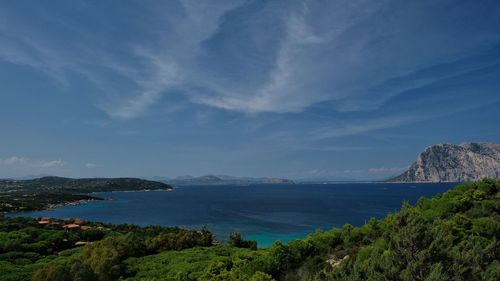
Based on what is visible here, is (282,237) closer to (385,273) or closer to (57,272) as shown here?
(57,272)

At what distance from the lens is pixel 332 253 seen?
29719 mm

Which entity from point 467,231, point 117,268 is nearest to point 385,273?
point 467,231

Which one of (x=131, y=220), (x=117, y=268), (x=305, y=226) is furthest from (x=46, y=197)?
(x=117, y=268)

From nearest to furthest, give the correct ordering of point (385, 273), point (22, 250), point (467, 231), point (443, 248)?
point (385, 273) → point (443, 248) → point (467, 231) → point (22, 250)

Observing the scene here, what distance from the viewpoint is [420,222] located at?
13781 mm

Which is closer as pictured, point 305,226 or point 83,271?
point 83,271

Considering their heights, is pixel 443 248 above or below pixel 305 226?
above

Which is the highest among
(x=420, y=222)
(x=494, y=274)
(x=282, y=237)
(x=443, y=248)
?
(x=420, y=222)

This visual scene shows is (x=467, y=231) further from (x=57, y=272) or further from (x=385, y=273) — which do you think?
(x=57, y=272)

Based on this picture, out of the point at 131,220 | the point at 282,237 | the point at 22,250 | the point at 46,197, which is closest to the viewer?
the point at 22,250

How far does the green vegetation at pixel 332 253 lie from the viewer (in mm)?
12398

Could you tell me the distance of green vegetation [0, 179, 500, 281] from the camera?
12398mm

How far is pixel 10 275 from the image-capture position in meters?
29.1

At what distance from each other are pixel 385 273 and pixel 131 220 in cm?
9630
